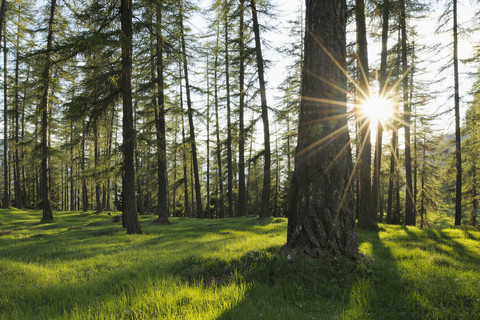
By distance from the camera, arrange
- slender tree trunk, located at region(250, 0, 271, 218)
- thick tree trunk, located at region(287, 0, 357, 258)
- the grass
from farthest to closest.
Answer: slender tree trunk, located at region(250, 0, 271, 218)
thick tree trunk, located at region(287, 0, 357, 258)
the grass

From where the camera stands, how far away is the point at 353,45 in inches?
434

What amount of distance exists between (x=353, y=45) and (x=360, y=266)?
34.7 ft

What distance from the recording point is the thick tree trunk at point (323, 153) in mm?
4230

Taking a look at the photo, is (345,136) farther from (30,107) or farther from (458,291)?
(30,107)

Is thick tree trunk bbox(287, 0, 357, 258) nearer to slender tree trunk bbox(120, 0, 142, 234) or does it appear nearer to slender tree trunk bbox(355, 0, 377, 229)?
slender tree trunk bbox(355, 0, 377, 229)

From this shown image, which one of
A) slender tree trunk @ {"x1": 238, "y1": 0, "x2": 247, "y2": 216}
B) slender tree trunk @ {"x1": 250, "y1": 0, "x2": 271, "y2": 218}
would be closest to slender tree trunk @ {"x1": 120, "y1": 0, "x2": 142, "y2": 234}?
slender tree trunk @ {"x1": 238, "y1": 0, "x2": 247, "y2": 216}

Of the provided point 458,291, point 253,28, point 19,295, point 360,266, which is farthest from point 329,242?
point 253,28

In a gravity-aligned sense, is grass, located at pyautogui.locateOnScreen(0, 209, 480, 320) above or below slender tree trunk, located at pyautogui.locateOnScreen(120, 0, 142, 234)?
below

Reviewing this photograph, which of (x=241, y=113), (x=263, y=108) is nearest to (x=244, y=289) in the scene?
(x=263, y=108)

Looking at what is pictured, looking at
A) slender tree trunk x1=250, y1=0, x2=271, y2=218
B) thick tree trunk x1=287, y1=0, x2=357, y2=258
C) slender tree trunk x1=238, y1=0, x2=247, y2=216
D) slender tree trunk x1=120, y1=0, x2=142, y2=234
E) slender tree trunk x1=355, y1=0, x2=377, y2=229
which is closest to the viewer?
thick tree trunk x1=287, y1=0, x2=357, y2=258

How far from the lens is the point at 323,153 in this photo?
14.6 ft

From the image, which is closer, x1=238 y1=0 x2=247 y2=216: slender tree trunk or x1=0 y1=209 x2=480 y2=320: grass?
x1=0 y1=209 x2=480 y2=320: grass

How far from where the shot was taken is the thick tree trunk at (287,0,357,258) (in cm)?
423

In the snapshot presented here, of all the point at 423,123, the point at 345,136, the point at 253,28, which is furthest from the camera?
the point at 423,123
